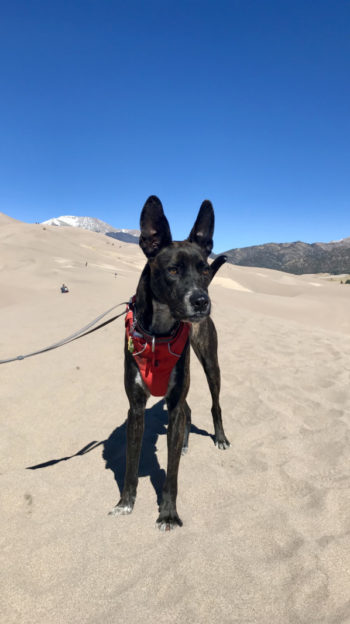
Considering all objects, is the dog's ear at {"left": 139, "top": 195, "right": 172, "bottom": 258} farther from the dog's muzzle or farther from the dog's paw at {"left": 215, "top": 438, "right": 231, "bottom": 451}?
the dog's paw at {"left": 215, "top": 438, "right": 231, "bottom": 451}

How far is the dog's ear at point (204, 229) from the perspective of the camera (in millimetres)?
3090

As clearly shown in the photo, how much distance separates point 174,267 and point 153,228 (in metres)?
0.47

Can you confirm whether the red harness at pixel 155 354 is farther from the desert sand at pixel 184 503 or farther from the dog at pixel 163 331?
the desert sand at pixel 184 503

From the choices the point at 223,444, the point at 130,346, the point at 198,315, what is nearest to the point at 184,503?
the point at 223,444

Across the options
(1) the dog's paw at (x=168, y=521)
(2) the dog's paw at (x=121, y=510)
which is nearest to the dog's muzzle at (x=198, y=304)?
(1) the dog's paw at (x=168, y=521)

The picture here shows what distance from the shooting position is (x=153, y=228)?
114 inches

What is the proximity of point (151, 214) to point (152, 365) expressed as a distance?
1374mm

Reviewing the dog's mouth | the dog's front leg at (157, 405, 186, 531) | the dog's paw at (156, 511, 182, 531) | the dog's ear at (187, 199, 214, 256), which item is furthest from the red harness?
the dog's paw at (156, 511, 182, 531)

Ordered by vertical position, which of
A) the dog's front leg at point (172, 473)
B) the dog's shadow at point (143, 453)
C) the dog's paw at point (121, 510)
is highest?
the dog's front leg at point (172, 473)

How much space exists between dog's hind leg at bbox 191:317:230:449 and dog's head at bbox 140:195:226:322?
1271 millimetres

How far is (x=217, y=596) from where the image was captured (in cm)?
212

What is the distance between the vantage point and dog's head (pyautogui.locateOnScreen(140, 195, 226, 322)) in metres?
2.55

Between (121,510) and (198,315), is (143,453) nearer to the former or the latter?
(121,510)

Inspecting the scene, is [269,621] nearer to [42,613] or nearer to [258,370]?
[42,613]
